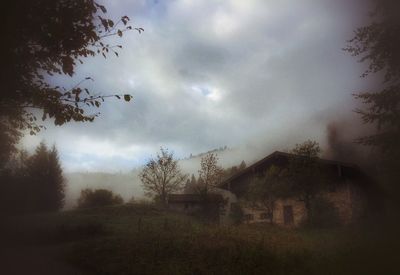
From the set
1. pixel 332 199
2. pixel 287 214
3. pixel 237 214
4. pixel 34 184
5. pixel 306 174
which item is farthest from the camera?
pixel 34 184

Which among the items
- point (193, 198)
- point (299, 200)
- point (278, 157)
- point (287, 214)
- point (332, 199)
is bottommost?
point (287, 214)

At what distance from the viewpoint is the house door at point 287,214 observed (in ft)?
93.6

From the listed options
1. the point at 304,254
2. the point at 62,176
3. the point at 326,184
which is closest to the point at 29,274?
the point at 304,254

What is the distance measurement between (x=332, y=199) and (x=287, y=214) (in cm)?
379

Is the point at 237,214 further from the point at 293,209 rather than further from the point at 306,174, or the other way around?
the point at 306,174

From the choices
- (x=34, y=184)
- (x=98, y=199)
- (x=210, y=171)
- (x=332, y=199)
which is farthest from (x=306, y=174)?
(x=34, y=184)

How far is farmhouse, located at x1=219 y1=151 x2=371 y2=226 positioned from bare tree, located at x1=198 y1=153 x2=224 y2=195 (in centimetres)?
884

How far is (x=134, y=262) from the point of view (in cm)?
1101

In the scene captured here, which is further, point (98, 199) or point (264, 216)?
point (98, 199)

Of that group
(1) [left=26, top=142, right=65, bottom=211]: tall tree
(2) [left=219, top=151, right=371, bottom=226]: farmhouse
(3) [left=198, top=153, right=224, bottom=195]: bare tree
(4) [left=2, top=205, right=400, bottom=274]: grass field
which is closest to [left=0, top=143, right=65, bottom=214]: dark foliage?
(1) [left=26, top=142, right=65, bottom=211]: tall tree

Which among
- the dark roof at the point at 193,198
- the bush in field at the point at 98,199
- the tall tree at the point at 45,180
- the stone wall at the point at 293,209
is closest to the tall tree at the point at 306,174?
the stone wall at the point at 293,209

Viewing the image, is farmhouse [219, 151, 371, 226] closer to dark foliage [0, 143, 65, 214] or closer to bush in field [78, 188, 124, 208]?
bush in field [78, 188, 124, 208]

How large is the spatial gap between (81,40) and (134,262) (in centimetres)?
670

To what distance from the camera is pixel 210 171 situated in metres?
40.4
